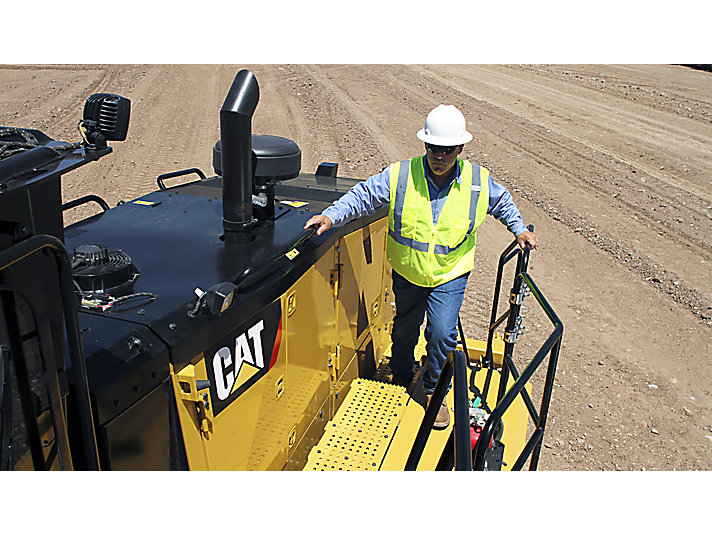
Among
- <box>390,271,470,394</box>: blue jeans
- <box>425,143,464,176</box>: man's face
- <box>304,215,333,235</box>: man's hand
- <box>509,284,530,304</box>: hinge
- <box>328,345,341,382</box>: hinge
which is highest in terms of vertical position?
<box>425,143,464,176</box>: man's face

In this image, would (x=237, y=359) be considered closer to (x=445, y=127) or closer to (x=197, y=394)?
(x=197, y=394)

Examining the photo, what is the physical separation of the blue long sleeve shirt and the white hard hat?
24 centimetres

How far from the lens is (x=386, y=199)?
12.7ft

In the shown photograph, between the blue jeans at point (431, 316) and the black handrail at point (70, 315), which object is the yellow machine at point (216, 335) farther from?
the blue jeans at point (431, 316)

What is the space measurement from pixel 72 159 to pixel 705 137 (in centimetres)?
1476

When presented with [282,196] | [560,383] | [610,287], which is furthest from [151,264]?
[610,287]

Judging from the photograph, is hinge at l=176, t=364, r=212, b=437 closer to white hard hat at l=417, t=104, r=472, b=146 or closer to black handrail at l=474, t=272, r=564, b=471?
black handrail at l=474, t=272, r=564, b=471

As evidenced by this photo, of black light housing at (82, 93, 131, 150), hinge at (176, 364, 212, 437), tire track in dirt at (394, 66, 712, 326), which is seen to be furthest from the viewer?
Answer: tire track in dirt at (394, 66, 712, 326)

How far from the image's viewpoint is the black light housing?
84.0 inches

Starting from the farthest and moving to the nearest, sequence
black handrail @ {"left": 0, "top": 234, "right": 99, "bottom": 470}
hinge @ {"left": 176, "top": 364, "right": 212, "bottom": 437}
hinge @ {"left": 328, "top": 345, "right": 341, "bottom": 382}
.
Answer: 1. hinge @ {"left": 328, "top": 345, "right": 341, "bottom": 382}
2. hinge @ {"left": 176, "top": 364, "right": 212, "bottom": 437}
3. black handrail @ {"left": 0, "top": 234, "right": 99, "bottom": 470}

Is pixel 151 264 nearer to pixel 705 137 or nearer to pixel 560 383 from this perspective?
pixel 560 383

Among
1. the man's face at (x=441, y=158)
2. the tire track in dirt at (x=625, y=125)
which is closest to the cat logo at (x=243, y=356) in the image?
the man's face at (x=441, y=158)

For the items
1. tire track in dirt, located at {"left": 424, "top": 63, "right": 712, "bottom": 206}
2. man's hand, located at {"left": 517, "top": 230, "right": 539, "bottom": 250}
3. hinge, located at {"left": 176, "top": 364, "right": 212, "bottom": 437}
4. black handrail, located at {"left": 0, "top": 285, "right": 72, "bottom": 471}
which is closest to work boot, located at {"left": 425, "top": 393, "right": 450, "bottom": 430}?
man's hand, located at {"left": 517, "top": 230, "right": 539, "bottom": 250}

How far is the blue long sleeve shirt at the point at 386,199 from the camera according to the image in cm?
367
